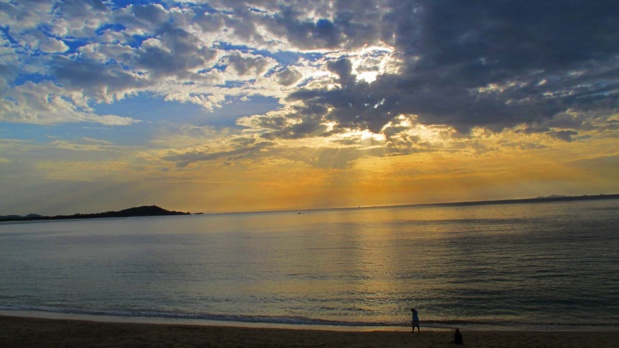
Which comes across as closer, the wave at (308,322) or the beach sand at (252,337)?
the beach sand at (252,337)

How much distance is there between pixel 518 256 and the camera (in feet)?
154

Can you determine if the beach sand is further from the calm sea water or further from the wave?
the calm sea water

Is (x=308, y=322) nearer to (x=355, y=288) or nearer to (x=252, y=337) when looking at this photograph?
(x=252, y=337)

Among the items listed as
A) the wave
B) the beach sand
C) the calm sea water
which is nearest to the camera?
the beach sand

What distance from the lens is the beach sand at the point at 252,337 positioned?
19016 mm

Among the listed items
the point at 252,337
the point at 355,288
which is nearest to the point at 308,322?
the point at 252,337

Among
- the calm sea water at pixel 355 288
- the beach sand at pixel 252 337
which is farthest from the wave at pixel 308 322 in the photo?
the beach sand at pixel 252 337

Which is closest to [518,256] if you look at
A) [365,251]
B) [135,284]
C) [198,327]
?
[365,251]

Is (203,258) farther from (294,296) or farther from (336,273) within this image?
(294,296)

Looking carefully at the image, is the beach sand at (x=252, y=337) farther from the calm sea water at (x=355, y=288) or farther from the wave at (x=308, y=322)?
the calm sea water at (x=355, y=288)

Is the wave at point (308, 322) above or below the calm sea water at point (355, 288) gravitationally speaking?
below

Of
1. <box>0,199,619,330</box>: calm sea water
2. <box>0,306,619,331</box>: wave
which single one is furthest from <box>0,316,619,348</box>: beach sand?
<box>0,199,619,330</box>: calm sea water

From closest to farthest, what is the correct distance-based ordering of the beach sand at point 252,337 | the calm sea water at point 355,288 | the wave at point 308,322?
the beach sand at point 252,337, the wave at point 308,322, the calm sea water at point 355,288

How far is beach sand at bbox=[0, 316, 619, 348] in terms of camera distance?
749 inches
